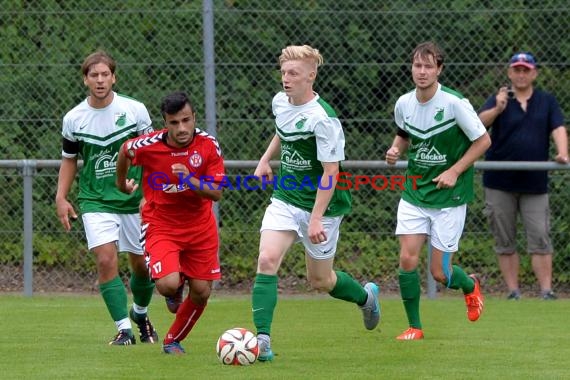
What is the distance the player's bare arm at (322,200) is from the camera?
24.7 feet

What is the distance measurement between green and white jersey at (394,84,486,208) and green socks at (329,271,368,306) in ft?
2.48

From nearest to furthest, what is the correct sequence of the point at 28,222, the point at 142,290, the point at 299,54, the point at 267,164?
1. the point at 299,54
2. the point at 267,164
3. the point at 142,290
4. the point at 28,222

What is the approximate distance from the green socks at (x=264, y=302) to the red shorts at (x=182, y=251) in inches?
17.0

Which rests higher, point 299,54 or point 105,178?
point 299,54

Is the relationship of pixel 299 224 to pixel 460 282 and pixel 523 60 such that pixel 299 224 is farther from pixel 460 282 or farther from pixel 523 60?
pixel 523 60

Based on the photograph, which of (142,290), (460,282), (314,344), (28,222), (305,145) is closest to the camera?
(305,145)

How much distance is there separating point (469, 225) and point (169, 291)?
5172mm

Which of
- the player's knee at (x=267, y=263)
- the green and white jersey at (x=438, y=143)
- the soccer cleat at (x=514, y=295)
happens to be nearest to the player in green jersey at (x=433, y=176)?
the green and white jersey at (x=438, y=143)

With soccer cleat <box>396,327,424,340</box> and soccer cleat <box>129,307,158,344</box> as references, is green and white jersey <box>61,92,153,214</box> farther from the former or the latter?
soccer cleat <box>396,327,424,340</box>


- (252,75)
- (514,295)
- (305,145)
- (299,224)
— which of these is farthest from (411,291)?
(252,75)

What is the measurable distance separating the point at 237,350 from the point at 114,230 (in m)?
1.73

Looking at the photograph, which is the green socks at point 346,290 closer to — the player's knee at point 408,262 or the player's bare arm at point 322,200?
the player's knee at point 408,262

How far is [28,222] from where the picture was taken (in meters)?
12.0

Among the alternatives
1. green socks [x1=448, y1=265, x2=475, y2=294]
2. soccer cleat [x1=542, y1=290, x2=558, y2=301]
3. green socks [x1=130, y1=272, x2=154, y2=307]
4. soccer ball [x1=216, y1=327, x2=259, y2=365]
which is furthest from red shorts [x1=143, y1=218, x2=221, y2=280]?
soccer cleat [x1=542, y1=290, x2=558, y2=301]
